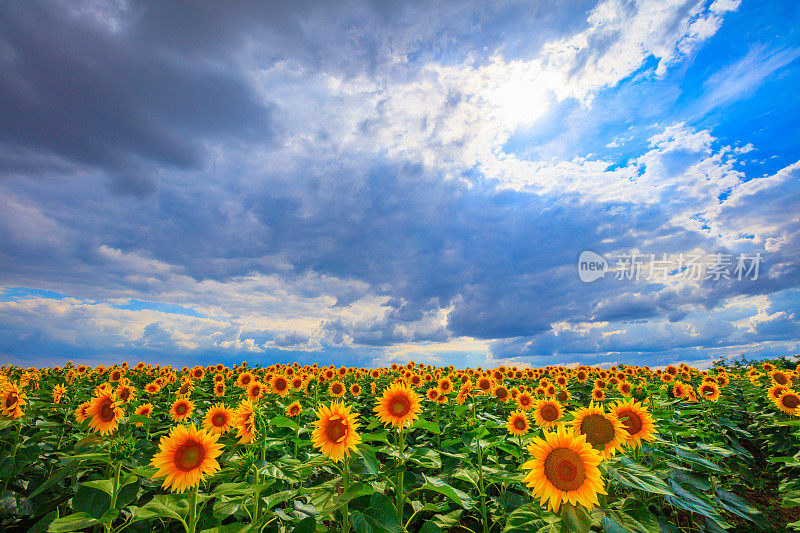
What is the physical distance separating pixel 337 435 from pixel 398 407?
1400 millimetres

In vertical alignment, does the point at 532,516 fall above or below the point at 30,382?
below

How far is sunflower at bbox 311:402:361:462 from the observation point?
4.05 m

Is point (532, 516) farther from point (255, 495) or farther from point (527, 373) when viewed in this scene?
point (527, 373)

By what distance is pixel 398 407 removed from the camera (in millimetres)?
5391

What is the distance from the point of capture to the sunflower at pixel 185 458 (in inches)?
161

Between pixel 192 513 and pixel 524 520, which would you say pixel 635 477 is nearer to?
pixel 524 520

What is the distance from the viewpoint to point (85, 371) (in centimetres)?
1811

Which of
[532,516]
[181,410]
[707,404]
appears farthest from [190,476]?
[707,404]

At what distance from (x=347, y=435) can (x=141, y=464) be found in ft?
13.3

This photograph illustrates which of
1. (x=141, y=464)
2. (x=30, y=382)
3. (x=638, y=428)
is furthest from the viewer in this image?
(x=30, y=382)

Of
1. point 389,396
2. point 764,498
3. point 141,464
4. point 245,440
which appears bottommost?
point 764,498

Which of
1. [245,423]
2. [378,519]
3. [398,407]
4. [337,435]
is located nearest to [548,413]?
[398,407]

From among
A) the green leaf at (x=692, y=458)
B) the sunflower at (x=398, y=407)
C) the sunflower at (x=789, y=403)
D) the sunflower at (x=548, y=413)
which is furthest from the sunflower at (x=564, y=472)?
the sunflower at (x=789, y=403)

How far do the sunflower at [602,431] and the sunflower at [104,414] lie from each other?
633 cm
